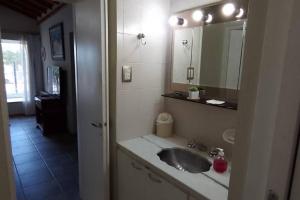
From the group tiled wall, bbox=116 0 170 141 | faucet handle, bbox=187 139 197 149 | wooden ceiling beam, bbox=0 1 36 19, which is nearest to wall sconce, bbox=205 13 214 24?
tiled wall, bbox=116 0 170 141

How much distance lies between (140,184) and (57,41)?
389cm

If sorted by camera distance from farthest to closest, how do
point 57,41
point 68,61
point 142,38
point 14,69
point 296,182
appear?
1. point 14,69
2. point 57,41
3. point 68,61
4. point 142,38
5. point 296,182

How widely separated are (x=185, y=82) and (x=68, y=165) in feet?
6.86

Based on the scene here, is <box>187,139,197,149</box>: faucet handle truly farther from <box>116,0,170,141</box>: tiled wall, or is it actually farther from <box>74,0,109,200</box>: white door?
<box>74,0,109,200</box>: white door

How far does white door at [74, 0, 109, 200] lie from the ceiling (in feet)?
9.18

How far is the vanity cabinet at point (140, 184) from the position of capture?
4.15 ft

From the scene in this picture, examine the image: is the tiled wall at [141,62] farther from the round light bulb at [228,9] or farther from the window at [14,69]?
the window at [14,69]

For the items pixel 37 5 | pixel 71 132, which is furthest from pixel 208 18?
pixel 37 5

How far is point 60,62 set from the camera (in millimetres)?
4363

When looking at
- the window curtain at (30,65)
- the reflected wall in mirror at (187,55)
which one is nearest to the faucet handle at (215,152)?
the reflected wall in mirror at (187,55)

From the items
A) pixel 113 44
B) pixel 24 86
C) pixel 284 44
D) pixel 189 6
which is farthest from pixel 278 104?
pixel 24 86

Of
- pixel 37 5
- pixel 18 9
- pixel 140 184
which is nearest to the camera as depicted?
pixel 140 184

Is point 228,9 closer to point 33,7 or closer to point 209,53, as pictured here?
point 209,53

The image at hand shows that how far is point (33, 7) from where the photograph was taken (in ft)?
15.5
